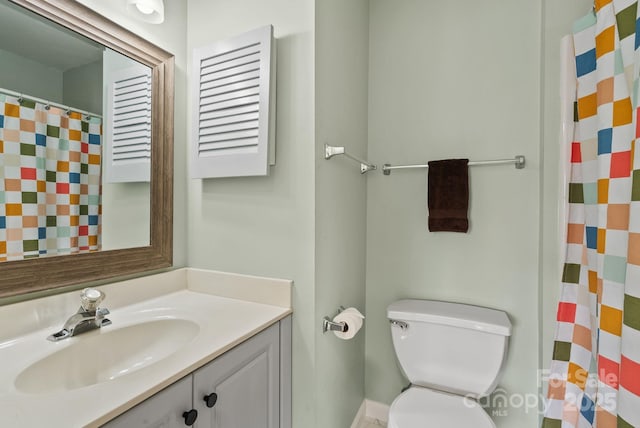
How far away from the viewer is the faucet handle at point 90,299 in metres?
0.89

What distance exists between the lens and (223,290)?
1264mm

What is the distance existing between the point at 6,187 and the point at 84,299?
1.35 feet

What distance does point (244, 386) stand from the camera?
89 centimetres

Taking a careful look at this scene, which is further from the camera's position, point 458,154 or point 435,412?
point 458,154

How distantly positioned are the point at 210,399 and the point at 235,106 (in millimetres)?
1040

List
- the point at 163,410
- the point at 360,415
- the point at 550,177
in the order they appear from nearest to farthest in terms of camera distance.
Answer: the point at 163,410 < the point at 550,177 < the point at 360,415

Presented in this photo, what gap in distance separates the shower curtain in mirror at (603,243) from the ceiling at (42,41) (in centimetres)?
162

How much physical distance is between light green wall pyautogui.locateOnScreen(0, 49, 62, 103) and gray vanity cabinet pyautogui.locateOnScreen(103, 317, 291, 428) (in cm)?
102

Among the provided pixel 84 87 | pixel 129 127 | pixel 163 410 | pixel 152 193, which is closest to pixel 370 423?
pixel 163 410

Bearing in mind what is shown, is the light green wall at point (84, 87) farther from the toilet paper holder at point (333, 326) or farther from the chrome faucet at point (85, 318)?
Answer: the toilet paper holder at point (333, 326)

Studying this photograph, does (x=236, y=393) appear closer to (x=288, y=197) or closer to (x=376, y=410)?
(x=288, y=197)

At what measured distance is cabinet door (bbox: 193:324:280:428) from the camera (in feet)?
2.49

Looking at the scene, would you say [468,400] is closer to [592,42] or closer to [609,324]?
[609,324]

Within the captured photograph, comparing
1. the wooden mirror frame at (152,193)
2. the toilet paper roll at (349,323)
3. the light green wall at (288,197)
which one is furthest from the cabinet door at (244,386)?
the wooden mirror frame at (152,193)
